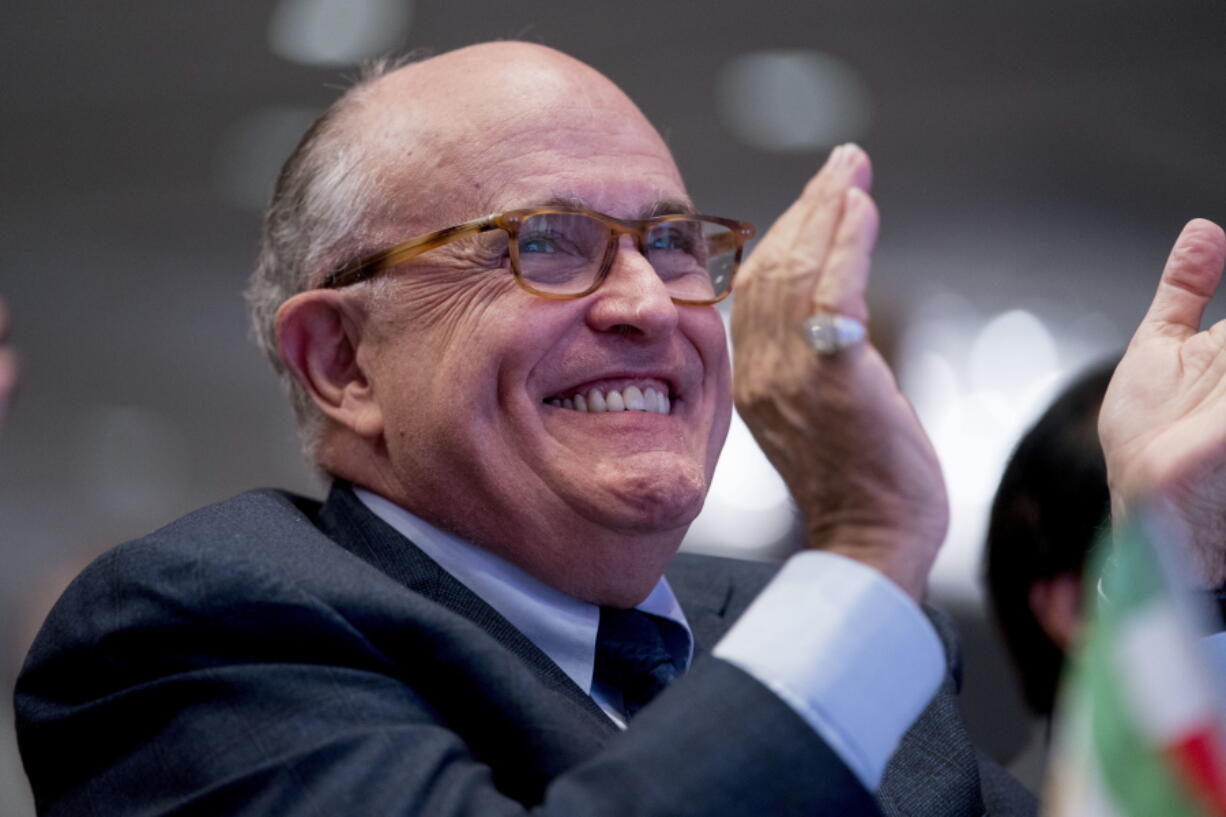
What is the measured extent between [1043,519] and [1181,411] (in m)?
0.69

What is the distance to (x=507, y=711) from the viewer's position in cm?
128

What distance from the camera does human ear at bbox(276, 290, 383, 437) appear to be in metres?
1.75

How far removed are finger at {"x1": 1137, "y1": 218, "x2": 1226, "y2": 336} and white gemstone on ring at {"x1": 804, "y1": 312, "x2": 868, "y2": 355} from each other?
0.68 meters

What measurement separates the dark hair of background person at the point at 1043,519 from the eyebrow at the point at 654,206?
32.3 inches

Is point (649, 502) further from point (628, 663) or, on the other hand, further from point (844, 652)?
point (844, 652)

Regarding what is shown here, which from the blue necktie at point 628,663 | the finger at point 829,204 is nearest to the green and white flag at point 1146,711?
the finger at point 829,204

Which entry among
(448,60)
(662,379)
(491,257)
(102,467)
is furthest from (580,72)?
(102,467)

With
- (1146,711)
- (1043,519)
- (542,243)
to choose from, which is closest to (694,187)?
(1043,519)

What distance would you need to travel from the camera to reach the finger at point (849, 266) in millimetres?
1099

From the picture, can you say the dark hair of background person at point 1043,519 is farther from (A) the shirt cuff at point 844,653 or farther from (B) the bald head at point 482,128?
(A) the shirt cuff at point 844,653

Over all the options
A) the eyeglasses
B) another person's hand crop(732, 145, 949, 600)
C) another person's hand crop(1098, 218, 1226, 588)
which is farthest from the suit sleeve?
another person's hand crop(1098, 218, 1226, 588)

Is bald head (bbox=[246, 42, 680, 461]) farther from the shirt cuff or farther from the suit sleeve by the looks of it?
the shirt cuff

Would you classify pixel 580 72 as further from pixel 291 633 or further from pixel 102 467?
pixel 102 467

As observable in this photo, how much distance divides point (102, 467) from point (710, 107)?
253 cm
